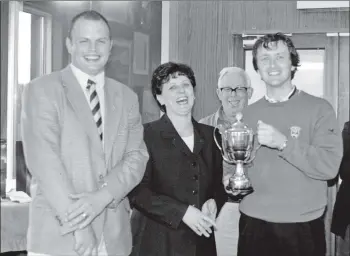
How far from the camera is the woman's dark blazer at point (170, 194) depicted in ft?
5.75

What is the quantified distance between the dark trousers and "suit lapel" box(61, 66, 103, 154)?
26.3 inches

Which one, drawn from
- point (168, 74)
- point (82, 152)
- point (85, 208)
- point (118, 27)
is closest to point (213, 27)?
point (118, 27)

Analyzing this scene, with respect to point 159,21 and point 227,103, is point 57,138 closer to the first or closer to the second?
point 227,103

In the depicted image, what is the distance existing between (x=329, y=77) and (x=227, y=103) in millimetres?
1066

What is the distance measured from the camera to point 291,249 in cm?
165

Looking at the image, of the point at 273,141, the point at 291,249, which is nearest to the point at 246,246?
the point at 291,249

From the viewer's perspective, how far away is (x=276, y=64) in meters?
1.72

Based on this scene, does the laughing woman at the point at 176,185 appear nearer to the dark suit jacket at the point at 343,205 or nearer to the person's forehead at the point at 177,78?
the person's forehead at the point at 177,78

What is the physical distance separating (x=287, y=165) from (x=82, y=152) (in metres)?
0.75

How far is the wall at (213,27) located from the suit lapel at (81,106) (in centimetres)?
144

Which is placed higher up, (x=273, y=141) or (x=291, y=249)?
(x=273, y=141)

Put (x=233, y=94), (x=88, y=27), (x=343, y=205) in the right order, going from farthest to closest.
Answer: (x=343, y=205)
(x=233, y=94)
(x=88, y=27)

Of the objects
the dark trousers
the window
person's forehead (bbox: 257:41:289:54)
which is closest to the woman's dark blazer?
the dark trousers

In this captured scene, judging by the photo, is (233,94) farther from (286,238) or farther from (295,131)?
(286,238)
